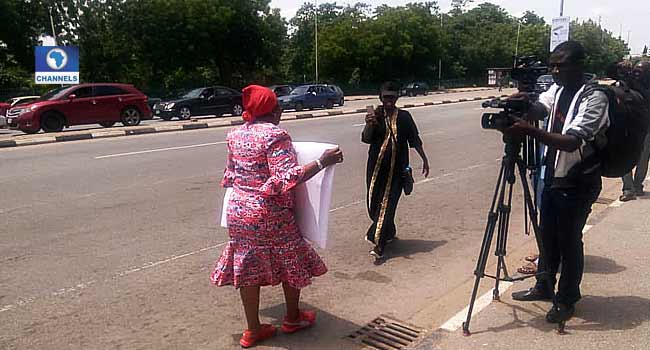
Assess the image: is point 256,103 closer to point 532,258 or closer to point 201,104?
point 532,258

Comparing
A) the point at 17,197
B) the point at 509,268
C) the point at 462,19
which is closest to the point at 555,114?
the point at 509,268

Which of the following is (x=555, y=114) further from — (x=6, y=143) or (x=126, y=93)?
(x=126, y=93)

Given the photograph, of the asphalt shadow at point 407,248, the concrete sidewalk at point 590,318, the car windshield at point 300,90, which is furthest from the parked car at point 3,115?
the concrete sidewalk at point 590,318

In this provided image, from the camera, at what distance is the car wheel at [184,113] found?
24.1m

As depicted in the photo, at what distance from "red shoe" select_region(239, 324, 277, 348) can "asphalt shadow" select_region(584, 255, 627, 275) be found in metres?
2.65

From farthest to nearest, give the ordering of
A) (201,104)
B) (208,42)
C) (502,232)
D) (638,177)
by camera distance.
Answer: (208,42)
(201,104)
(638,177)
(502,232)

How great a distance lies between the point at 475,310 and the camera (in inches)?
161

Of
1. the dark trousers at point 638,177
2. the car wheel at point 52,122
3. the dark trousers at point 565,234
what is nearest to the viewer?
the dark trousers at point 565,234

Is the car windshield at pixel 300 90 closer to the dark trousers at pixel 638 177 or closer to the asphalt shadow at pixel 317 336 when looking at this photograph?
the dark trousers at pixel 638 177

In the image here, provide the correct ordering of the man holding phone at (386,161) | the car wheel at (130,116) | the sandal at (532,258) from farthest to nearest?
the car wheel at (130,116), the man holding phone at (386,161), the sandal at (532,258)

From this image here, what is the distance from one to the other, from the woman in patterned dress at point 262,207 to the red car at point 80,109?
16.1 m

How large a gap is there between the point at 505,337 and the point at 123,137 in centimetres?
1469

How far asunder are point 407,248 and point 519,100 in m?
2.69

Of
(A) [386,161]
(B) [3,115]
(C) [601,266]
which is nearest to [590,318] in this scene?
(C) [601,266]
